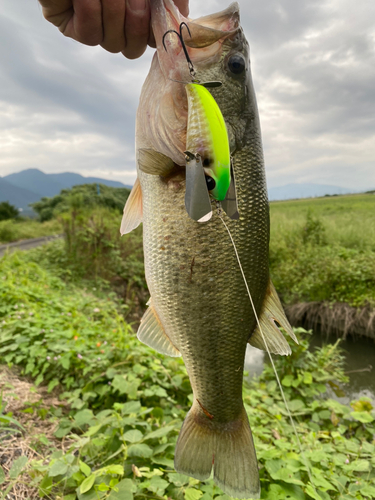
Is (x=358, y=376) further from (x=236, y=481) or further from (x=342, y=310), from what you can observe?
(x=236, y=481)

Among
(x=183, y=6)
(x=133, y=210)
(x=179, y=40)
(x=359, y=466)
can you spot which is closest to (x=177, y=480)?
(x=359, y=466)

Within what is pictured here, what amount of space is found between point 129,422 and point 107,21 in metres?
2.33

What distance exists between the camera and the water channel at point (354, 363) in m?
5.70

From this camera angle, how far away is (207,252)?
4.18 ft

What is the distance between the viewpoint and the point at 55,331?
141 inches

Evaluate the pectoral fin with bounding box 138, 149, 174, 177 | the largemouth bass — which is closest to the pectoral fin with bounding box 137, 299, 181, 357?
the largemouth bass

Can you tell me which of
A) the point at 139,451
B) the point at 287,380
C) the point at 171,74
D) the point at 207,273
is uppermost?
the point at 171,74

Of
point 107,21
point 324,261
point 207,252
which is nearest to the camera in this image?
point 207,252

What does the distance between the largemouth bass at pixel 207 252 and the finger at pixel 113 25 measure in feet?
0.56

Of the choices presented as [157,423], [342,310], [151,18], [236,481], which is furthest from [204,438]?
[342,310]

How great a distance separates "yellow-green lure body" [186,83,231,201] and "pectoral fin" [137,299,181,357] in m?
0.77

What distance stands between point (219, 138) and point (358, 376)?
271 inches

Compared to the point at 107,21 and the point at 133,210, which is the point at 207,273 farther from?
the point at 107,21

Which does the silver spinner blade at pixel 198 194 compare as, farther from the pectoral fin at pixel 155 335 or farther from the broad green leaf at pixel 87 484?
the broad green leaf at pixel 87 484
